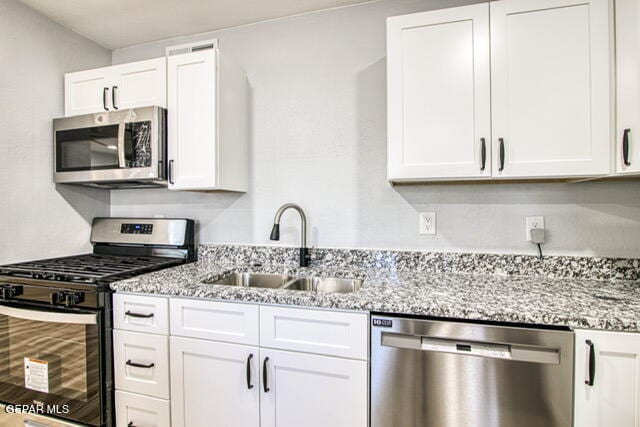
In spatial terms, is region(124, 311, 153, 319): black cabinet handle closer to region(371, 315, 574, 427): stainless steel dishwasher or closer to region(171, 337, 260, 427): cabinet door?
region(171, 337, 260, 427): cabinet door

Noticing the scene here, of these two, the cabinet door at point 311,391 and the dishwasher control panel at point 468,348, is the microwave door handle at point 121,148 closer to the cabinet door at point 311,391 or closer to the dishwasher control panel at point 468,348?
the cabinet door at point 311,391

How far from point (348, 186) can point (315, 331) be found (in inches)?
35.4

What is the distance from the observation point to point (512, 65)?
4.39 feet

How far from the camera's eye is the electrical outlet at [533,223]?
1590 mm

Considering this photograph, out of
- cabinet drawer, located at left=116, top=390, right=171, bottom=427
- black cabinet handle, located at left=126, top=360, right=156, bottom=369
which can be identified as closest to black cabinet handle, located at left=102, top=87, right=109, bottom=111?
black cabinet handle, located at left=126, top=360, right=156, bottom=369

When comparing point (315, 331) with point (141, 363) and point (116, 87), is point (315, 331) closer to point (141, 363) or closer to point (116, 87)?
point (141, 363)

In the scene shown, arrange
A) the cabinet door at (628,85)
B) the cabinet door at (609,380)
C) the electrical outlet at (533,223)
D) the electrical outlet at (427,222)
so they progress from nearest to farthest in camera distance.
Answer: the cabinet door at (609,380) < the cabinet door at (628,85) < the electrical outlet at (533,223) < the electrical outlet at (427,222)

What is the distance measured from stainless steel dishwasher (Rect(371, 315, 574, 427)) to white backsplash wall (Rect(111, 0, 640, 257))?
2.30ft

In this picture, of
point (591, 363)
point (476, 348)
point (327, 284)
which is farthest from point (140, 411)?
point (591, 363)

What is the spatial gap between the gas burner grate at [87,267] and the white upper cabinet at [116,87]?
2.99 feet

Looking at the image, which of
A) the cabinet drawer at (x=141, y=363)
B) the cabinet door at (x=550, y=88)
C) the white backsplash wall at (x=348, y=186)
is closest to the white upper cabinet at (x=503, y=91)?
the cabinet door at (x=550, y=88)

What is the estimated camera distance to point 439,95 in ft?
4.64

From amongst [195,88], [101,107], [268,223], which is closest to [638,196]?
[268,223]

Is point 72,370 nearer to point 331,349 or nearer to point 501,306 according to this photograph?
point 331,349
